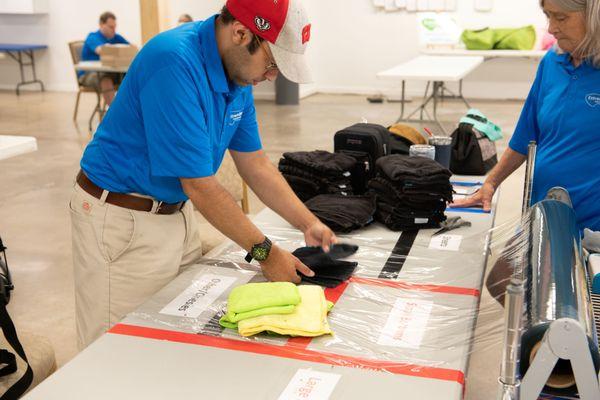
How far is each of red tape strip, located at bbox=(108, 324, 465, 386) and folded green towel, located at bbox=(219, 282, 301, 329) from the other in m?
0.06

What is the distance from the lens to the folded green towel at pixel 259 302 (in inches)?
61.1

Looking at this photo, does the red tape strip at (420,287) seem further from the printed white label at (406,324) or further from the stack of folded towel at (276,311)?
the stack of folded towel at (276,311)

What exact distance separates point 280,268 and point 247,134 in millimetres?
503

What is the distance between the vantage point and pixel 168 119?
163cm

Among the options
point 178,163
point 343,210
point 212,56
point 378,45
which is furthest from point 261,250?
point 378,45

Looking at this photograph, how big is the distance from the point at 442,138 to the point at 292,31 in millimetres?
1528

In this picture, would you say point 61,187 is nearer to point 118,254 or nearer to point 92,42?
point 92,42

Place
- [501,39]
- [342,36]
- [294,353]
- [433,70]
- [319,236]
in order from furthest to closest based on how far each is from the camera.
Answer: [342,36] < [501,39] < [433,70] < [319,236] < [294,353]

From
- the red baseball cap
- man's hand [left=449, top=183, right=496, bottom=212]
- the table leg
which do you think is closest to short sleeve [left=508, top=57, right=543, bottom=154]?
man's hand [left=449, top=183, right=496, bottom=212]

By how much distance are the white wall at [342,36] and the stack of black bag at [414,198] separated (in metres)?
7.96

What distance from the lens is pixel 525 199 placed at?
210cm

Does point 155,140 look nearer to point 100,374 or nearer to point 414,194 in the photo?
point 100,374

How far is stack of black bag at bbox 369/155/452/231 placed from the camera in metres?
2.27

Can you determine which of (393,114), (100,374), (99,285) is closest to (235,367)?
(100,374)
